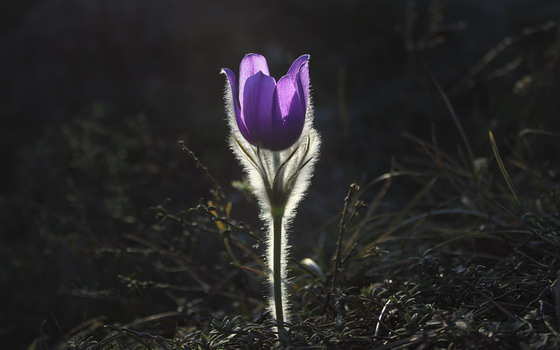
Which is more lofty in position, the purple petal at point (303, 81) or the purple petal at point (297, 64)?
the purple petal at point (297, 64)

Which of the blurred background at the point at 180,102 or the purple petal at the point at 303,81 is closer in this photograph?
the purple petal at the point at 303,81

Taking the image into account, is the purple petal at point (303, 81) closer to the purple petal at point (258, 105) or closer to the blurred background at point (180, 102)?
the purple petal at point (258, 105)

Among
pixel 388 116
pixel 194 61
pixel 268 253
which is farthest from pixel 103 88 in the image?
pixel 268 253

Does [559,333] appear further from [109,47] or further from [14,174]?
[109,47]

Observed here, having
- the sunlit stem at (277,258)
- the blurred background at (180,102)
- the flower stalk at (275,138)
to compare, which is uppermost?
the blurred background at (180,102)

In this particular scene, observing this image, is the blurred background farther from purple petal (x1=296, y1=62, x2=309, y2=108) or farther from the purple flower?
purple petal (x1=296, y1=62, x2=309, y2=108)

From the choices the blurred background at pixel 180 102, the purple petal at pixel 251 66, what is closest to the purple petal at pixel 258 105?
the purple petal at pixel 251 66

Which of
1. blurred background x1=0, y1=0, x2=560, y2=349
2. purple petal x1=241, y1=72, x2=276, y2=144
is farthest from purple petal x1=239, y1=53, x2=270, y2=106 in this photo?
blurred background x1=0, y1=0, x2=560, y2=349
